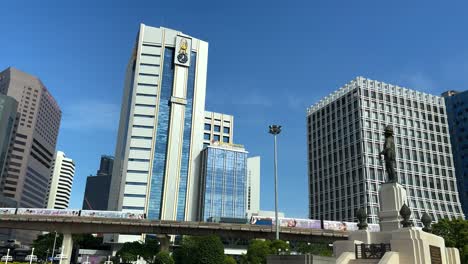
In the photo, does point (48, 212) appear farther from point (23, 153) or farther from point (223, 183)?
point (23, 153)

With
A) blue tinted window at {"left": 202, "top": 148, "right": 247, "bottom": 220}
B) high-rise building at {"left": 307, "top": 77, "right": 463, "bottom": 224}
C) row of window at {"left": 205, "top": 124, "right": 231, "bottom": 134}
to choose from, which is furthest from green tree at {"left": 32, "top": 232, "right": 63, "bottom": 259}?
high-rise building at {"left": 307, "top": 77, "right": 463, "bottom": 224}

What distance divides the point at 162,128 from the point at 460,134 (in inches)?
3774

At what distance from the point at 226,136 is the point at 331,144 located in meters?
47.7

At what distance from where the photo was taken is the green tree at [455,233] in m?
41.2

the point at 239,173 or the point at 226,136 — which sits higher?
the point at 226,136

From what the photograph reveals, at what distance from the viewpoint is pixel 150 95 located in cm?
12456

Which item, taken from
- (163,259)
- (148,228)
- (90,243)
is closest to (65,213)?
(148,228)

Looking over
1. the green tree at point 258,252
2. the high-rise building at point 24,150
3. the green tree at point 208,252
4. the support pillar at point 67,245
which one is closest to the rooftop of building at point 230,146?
the support pillar at point 67,245

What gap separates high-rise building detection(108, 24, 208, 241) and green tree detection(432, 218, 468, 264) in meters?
81.9

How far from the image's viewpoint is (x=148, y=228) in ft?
243

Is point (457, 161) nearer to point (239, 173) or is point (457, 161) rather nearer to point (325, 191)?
point (325, 191)

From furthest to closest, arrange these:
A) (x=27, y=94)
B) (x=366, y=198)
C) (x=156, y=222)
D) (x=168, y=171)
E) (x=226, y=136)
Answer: (x=27, y=94)
(x=226, y=136)
(x=168, y=171)
(x=366, y=198)
(x=156, y=222)

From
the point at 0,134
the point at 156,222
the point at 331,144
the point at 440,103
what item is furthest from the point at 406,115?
the point at 0,134

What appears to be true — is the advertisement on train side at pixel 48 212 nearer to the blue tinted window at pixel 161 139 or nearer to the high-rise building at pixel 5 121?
the blue tinted window at pixel 161 139
